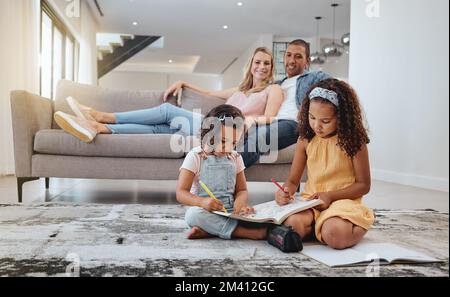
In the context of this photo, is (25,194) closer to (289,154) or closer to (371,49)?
(289,154)

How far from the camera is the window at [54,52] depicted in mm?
3620

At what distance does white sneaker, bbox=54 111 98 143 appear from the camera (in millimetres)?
1429

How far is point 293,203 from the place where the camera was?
880 millimetres

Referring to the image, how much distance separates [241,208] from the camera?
91 cm

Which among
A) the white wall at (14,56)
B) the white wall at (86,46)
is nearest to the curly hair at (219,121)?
the white wall at (14,56)

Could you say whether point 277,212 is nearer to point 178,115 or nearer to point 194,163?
point 194,163

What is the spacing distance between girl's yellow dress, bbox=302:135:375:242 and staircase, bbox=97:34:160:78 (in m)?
6.17

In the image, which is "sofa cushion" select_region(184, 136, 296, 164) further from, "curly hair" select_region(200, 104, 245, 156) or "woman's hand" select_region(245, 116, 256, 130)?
"curly hair" select_region(200, 104, 245, 156)

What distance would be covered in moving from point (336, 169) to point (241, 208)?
219 mm

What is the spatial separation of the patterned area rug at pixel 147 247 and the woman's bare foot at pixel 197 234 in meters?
0.02

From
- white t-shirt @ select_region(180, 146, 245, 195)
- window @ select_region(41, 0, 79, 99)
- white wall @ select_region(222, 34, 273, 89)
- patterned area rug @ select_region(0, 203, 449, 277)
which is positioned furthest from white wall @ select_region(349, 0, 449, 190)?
white wall @ select_region(222, 34, 273, 89)

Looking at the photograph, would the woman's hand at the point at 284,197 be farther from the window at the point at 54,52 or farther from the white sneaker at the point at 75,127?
the window at the point at 54,52

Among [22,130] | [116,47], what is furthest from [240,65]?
[22,130]
